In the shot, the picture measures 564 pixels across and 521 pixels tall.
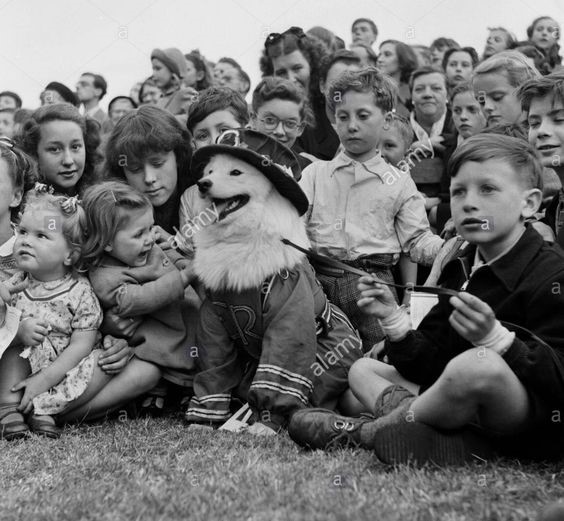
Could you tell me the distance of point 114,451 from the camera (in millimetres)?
3598

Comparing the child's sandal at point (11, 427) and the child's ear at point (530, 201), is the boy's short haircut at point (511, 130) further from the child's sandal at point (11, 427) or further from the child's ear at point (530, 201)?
the child's sandal at point (11, 427)

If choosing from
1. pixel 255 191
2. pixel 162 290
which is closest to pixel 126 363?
pixel 162 290

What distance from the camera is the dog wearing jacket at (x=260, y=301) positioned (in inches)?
155

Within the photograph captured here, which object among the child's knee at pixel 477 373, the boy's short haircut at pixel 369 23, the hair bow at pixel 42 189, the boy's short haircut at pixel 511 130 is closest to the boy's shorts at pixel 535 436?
the child's knee at pixel 477 373

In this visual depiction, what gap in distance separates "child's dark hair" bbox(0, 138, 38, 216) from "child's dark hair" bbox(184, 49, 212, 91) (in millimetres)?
3868

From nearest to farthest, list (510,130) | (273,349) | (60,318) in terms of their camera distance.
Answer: (273,349)
(60,318)
(510,130)

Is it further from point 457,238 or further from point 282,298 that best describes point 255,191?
point 457,238

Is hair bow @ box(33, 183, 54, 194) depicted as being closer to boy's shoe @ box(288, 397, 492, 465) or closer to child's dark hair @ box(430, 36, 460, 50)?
boy's shoe @ box(288, 397, 492, 465)

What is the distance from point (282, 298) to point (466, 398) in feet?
4.46

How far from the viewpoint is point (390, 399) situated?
11.0 feet

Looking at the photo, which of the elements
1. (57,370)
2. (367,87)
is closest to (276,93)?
(367,87)

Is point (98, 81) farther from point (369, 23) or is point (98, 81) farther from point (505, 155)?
point (505, 155)

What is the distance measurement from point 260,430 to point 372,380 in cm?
61

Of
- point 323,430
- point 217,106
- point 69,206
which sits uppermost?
point 217,106
